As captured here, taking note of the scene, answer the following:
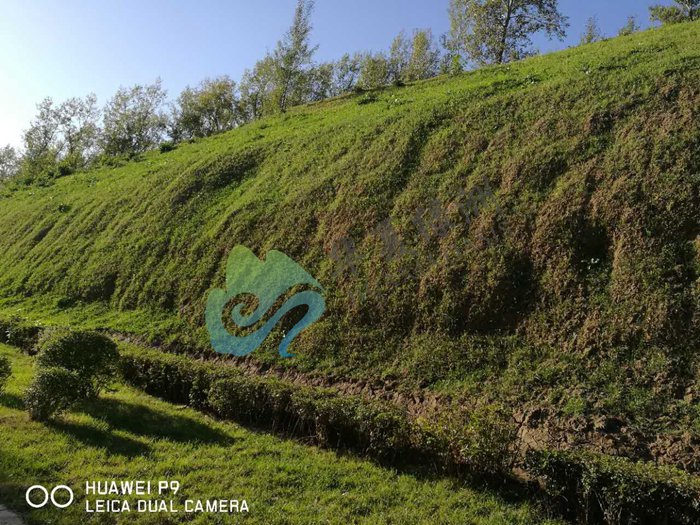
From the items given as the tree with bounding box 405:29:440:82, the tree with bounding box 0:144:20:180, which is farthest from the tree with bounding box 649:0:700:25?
the tree with bounding box 0:144:20:180

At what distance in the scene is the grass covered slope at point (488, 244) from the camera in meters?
7.81

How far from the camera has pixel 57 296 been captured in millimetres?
18188

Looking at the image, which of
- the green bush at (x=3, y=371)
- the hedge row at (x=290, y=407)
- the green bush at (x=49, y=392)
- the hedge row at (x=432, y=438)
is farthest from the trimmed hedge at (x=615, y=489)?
the green bush at (x=3, y=371)

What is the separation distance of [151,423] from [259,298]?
5.31 metres

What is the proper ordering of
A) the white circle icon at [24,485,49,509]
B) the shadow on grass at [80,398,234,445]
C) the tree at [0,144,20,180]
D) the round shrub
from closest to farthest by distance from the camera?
the white circle icon at [24,485,49,509], the shadow on grass at [80,398,234,445], the round shrub, the tree at [0,144,20,180]

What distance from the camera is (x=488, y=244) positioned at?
1072 cm

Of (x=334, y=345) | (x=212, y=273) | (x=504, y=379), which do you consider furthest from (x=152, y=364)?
(x=504, y=379)

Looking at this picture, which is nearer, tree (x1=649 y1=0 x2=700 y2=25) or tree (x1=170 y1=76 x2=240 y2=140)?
tree (x1=649 y1=0 x2=700 y2=25)

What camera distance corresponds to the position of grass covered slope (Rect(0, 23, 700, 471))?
25.6 feet

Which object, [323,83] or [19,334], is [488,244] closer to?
[19,334]

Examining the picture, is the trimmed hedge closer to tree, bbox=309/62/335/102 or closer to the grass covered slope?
the grass covered slope

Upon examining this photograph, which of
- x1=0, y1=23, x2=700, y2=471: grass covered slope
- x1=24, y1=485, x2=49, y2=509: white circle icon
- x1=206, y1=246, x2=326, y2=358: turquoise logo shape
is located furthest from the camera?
x1=206, y1=246, x2=326, y2=358: turquoise logo shape

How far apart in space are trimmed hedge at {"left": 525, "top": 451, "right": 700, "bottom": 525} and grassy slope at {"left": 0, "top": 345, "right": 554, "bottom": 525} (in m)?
0.47

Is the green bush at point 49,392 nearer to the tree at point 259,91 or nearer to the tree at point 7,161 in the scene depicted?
the tree at point 259,91
